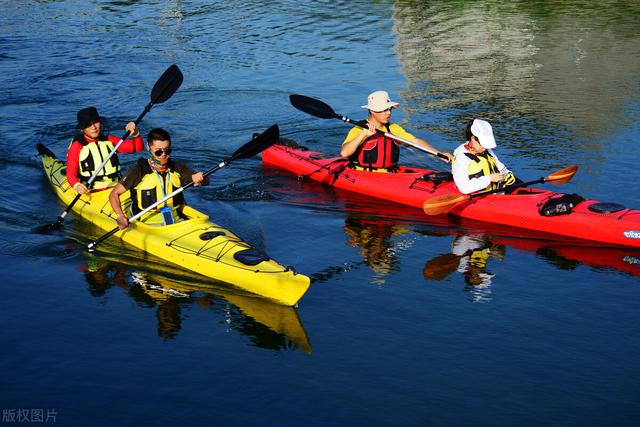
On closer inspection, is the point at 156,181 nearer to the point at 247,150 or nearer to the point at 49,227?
the point at 247,150

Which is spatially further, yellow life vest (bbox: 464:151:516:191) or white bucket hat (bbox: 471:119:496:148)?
yellow life vest (bbox: 464:151:516:191)

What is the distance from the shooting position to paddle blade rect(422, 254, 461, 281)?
8.70m

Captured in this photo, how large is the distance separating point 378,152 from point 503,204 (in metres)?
1.78

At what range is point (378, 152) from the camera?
10.6 meters

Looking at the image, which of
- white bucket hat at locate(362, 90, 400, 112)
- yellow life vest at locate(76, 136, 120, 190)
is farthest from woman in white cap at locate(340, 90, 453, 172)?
yellow life vest at locate(76, 136, 120, 190)

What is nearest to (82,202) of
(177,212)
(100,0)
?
(177,212)

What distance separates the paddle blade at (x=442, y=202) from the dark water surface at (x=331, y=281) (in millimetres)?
309

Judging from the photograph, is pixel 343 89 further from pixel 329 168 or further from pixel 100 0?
pixel 100 0

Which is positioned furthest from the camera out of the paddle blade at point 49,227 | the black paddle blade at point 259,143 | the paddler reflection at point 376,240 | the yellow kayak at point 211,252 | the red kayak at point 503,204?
the paddle blade at point 49,227

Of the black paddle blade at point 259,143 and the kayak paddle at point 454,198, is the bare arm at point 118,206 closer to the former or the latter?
the black paddle blade at point 259,143

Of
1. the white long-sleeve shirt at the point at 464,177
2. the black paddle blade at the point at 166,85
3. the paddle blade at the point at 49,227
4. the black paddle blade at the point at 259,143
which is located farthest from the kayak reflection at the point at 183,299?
the white long-sleeve shirt at the point at 464,177

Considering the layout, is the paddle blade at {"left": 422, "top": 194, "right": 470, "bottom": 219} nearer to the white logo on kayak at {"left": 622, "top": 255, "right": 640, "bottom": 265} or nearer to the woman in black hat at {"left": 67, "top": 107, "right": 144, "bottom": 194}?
the white logo on kayak at {"left": 622, "top": 255, "right": 640, "bottom": 265}

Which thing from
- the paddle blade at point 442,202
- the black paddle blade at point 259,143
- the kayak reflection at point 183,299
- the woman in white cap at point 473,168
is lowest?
the kayak reflection at point 183,299

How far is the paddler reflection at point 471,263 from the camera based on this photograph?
8.38 meters
